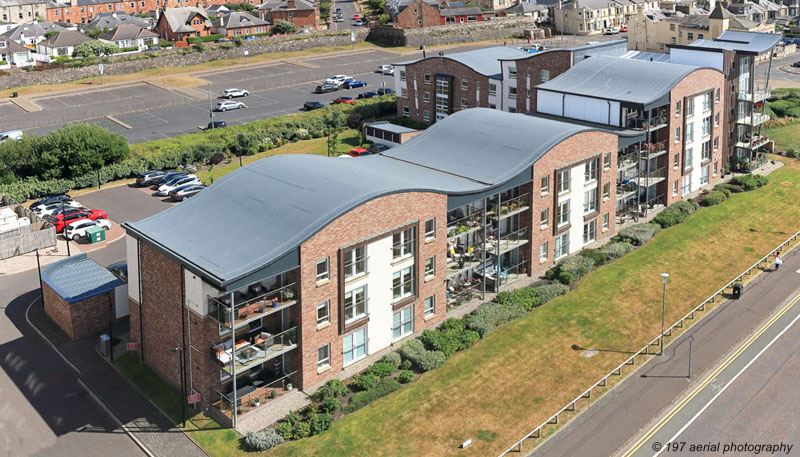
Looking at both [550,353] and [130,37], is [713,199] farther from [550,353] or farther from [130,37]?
[130,37]

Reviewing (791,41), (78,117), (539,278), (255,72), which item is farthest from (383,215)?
(791,41)

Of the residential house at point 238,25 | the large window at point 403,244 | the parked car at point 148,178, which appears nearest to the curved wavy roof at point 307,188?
the large window at point 403,244

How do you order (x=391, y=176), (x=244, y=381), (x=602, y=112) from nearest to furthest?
1. (x=244, y=381)
2. (x=391, y=176)
3. (x=602, y=112)

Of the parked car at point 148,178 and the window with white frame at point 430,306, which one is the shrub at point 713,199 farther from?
the parked car at point 148,178

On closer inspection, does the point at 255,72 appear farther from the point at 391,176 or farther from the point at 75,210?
the point at 391,176

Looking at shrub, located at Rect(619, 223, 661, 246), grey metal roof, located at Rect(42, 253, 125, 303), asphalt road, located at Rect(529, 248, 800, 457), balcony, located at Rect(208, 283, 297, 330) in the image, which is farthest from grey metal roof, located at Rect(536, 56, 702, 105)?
grey metal roof, located at Rect(42, 253, 125, 303)

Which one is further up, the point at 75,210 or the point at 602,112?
the point at 602,112

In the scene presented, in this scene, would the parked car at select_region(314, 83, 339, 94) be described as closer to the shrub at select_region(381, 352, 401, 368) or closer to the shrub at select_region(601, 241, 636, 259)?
the shrub at select_region(601, 241, 636, 259)
